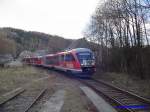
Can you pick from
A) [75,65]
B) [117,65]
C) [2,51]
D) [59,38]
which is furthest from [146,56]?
[59,38]

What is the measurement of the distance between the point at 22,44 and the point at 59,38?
59.0 m

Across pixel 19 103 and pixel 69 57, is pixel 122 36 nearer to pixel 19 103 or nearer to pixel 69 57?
pixel 69 57

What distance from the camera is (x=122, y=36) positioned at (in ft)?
131

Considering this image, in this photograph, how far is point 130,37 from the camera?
36125 millimetres

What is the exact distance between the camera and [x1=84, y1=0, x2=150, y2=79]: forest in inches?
1149

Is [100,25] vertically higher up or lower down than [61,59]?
higher up

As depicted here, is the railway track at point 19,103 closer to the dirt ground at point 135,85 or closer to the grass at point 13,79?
the grass at point 13,79

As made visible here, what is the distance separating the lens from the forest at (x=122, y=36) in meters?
29.2

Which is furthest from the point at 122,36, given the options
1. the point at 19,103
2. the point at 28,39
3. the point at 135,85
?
the point at 28,39

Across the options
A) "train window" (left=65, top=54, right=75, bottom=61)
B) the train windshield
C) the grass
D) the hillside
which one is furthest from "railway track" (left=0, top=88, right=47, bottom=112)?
the hillside

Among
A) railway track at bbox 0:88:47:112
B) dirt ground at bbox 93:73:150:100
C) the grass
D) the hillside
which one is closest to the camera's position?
railway track at bbox 0:88:47:112

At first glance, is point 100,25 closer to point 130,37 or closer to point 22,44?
point 130,37

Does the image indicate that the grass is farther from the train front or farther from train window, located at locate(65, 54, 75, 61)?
the train front

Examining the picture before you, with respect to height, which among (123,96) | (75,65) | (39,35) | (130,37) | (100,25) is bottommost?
(123,96)
